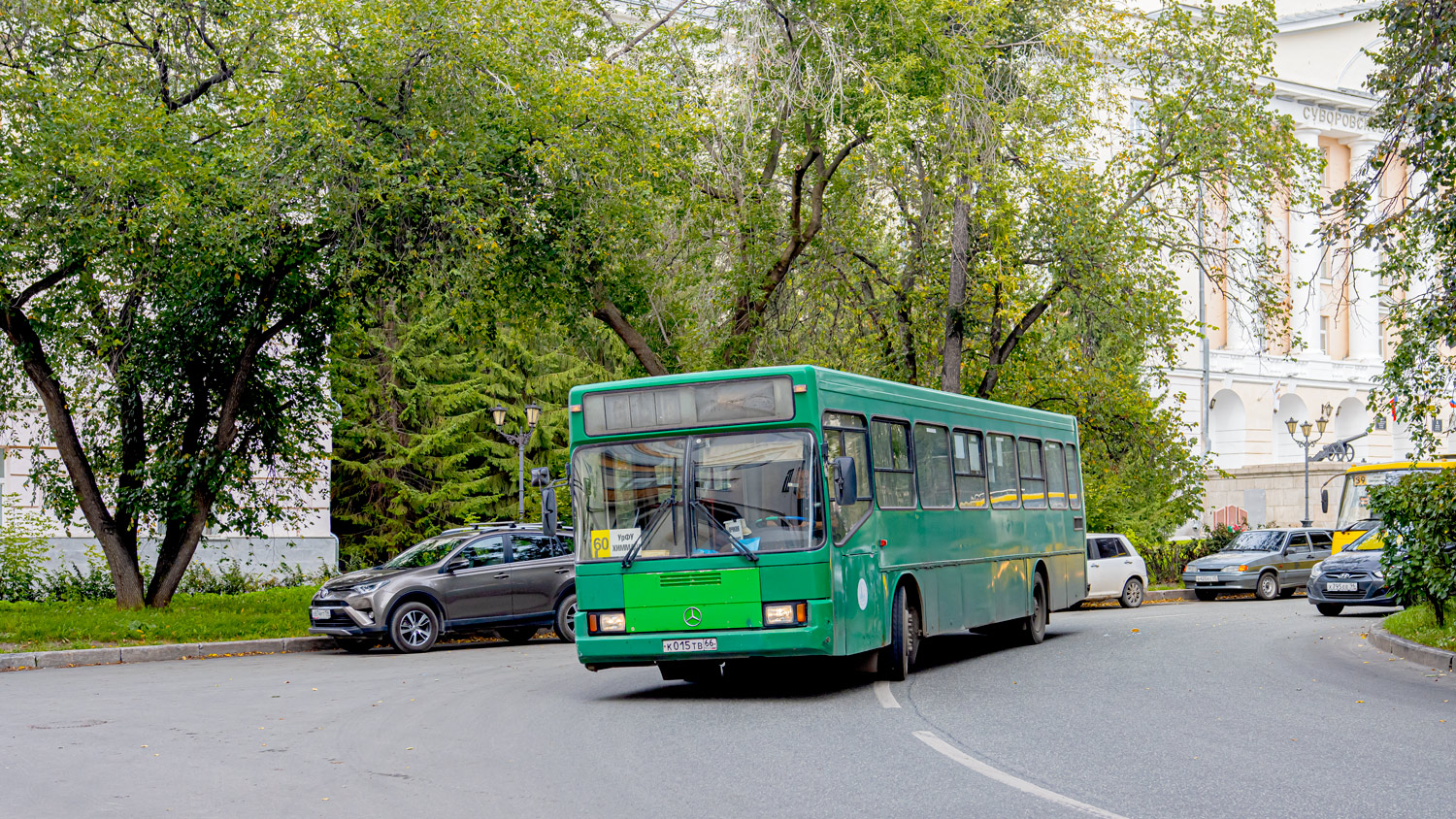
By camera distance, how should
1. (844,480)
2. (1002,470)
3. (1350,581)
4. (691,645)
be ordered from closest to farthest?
(844,480), (691,645), (1002,470), (1350,581)

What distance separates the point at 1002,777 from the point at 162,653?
13558 millimetres

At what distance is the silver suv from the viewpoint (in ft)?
61.6

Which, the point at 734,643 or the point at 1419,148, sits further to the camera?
the point at 1419,148

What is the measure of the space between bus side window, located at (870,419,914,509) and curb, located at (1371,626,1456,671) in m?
6.04

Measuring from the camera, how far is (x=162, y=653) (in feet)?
59.6

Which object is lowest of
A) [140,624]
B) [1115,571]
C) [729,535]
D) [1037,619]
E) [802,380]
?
[1037,619]

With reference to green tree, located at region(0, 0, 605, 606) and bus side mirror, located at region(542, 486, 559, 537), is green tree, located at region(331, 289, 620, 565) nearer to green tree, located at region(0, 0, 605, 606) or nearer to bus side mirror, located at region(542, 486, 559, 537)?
green tree, located at region(0, 0, 605, 606)

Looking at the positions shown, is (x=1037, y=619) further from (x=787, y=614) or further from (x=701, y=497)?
(x=701, y=497)

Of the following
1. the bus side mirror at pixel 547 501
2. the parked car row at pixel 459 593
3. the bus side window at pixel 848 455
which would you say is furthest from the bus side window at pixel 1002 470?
the bus side mirror at pixel 547 501

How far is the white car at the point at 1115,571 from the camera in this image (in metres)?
29.6

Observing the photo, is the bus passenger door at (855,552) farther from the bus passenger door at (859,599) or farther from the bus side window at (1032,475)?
the bus side window at (1032,475)

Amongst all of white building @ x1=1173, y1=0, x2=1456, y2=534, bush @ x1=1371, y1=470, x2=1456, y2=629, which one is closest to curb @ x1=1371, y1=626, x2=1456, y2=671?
bush @ x1=1371, y1=470, x2=1456, y2=629


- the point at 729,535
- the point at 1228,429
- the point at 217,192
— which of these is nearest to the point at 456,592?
the point at 217,192

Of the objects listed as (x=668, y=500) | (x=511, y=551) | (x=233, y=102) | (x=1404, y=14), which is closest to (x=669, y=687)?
(x=668, y=500)
